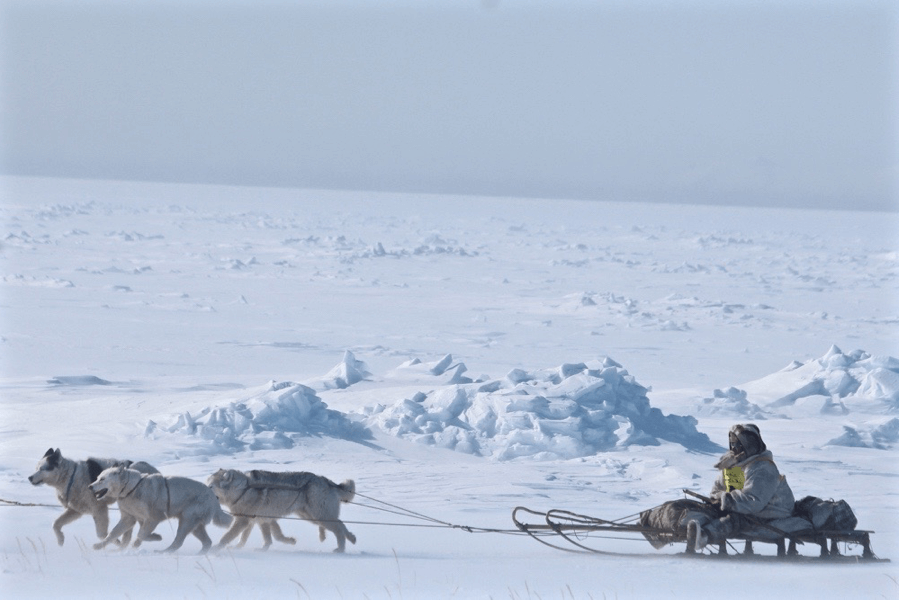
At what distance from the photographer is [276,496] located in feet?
17.9

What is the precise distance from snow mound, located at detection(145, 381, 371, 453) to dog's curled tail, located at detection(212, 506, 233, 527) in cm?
375

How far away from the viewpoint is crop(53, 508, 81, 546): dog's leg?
17.5ft

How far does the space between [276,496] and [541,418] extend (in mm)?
4800

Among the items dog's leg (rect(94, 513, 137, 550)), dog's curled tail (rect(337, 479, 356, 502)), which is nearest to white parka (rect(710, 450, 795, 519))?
dog's curled tail (rect(337, 479, 356, 502))

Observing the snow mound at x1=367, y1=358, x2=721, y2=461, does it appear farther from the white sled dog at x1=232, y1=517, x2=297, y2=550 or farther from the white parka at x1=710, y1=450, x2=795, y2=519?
the white parka at x1=710, y1=450, x2=795, y2=519

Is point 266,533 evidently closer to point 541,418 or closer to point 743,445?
point 743,445

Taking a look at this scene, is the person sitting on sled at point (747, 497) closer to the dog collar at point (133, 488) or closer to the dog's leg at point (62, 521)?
the dog collar at point (133, 488)

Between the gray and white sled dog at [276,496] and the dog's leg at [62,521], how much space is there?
0.69m

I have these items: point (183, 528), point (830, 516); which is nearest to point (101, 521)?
point (183, 528)

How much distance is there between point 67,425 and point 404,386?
11.6 feet

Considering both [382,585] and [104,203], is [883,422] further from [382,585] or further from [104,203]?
[104,203]

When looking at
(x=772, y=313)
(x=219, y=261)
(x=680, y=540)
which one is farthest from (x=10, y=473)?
(x=219, y=261)

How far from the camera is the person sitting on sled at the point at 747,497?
5.07 meters

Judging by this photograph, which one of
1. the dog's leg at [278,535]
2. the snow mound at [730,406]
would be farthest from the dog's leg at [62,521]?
the snow mound at [730,406]
